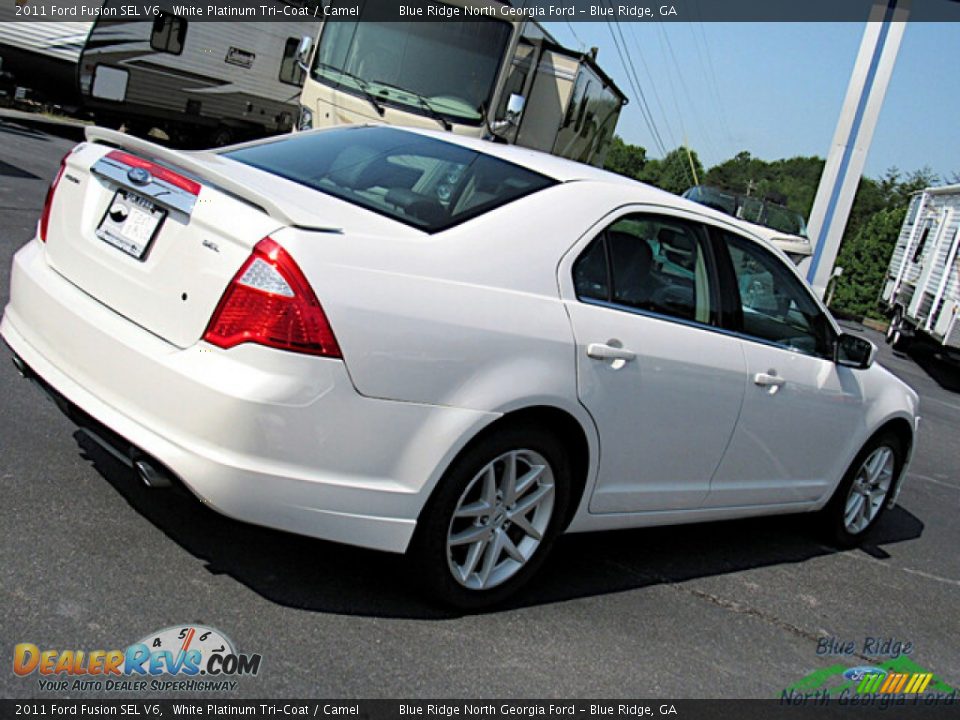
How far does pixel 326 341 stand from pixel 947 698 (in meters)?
2.82

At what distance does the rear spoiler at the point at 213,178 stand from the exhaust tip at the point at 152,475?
0.88 m

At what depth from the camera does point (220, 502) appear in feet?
11.0

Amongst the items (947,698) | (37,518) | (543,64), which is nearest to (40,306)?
(37,518)

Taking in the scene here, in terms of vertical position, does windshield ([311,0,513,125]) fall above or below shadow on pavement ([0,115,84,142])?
above

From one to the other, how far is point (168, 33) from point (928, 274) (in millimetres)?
15309

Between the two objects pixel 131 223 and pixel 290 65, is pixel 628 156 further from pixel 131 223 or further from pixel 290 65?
pixel 131 223

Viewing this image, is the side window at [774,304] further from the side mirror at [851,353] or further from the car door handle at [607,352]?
the car door handle at [607,352]

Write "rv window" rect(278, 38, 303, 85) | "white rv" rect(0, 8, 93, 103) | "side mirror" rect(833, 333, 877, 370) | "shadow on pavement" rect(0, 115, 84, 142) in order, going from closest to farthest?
"side mirror" rect(833, 333, 877, 370)
"white rv" rect(0, 8, 93, 103)
"shadow on pavement" rect(0, 115, 84, 142)
"rv window" rect(278, 38, 303, 85)

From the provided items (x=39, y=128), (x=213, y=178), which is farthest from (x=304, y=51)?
(x=213, y=178)

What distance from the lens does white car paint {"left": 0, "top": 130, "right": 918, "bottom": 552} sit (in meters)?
3.32

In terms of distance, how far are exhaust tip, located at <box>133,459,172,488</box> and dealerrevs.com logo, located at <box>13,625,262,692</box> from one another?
0.45m

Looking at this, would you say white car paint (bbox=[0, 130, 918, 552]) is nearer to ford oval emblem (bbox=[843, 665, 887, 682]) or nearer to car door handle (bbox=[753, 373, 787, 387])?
car door handle (bbox=[753, 373, 787, 387])

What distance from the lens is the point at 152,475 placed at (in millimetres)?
3439

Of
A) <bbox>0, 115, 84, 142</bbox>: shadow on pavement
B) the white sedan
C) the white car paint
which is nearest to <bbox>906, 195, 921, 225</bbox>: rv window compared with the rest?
<bbox>0, 115, 84, 142</bbox>: shadow on pavement
